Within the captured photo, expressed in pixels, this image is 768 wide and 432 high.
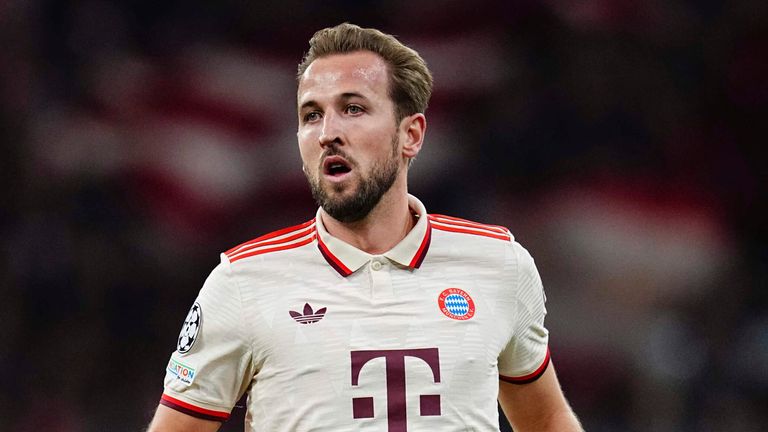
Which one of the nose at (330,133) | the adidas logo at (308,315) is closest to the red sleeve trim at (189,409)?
the adidas logo at (308,315)

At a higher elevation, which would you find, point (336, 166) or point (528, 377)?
point (336, 166)

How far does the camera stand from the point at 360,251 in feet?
7.45

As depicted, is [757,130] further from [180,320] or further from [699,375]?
[180,320]

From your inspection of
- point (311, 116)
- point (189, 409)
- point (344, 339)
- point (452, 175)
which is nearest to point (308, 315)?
point (344, 339)

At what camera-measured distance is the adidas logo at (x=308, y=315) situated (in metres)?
2.17

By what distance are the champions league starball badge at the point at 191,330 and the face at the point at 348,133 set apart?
0.36 metres

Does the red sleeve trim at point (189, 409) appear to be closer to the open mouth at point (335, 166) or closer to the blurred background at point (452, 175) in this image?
the open mouth at point (335, 166)

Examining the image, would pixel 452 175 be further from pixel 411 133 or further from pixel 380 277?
pixel 380 277

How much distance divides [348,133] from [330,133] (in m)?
0.04

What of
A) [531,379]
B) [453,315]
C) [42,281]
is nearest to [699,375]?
[531,379]

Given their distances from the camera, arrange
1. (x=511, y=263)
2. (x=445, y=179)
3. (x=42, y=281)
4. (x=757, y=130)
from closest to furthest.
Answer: (x=511, y=263), (x=42, y=281), (x=445, y=179), (x=757, y=130)

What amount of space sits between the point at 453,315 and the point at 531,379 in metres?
0.34

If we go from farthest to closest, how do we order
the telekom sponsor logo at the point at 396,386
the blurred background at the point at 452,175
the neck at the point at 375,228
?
the blurred background at the point at 452,175, the neck at the point at 375,228, the telekom sponsor logo at the point at 396,386

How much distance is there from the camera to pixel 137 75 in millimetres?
4602
